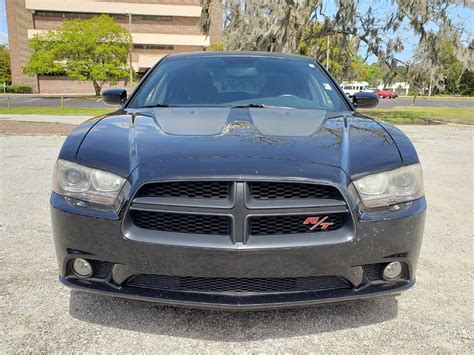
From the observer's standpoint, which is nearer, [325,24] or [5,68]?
[325,24]

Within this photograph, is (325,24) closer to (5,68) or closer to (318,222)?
(318,222)

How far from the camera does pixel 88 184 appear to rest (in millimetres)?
2057

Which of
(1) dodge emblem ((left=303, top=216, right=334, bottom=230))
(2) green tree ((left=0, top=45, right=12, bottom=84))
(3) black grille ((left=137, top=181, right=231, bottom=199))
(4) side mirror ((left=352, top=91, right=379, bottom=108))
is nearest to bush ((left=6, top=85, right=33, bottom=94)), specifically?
(2) green tree ((left=0, top=45, right=12, bottom=84))

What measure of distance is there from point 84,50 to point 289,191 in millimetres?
41786

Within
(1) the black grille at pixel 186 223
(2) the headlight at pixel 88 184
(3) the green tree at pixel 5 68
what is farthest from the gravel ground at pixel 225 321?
(3) the green tree at pixel 5 68

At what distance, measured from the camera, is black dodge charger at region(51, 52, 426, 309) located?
1.91 metres

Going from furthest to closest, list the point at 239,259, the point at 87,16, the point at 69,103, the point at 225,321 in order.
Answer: the point at 87,16
the point at 69,103
the point at 225,321
the point at 239,259

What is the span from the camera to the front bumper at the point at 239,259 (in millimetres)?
1902

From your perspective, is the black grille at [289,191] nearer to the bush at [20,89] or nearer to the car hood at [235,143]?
the car hood at [235,143]

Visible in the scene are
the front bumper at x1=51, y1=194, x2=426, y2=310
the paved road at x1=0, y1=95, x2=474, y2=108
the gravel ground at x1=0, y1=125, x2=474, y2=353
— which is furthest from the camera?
the paved road at x1=0, y1=95, x2=474, y2=108

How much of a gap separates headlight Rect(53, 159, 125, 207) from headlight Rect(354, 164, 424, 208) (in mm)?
1163

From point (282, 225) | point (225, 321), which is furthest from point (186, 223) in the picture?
point (225, 321)

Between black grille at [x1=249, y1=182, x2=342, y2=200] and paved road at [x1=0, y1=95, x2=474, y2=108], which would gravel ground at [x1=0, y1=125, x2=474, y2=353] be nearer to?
black grille at [x1=249, y1=182, x2=342, y2=200]

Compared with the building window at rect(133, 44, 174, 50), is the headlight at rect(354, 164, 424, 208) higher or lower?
lower
